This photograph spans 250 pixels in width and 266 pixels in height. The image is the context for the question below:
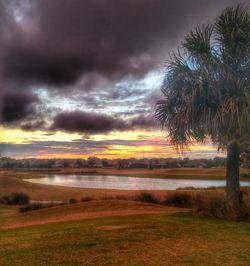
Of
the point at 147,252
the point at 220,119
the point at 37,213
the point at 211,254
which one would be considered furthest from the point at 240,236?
the point at 37,213

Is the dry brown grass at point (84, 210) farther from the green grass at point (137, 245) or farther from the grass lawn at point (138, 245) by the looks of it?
the green grass at point (137, 245)

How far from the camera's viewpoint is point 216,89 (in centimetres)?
1636

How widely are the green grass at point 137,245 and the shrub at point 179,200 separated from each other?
905 cm

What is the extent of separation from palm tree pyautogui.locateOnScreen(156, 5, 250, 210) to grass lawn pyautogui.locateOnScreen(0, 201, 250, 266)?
13.2ft

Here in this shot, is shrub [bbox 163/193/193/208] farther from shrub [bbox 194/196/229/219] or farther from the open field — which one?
the open field

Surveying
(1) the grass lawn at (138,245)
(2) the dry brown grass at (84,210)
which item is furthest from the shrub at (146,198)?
(1) the grass lawn at (138,245)

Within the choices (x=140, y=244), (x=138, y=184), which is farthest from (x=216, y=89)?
(x=138, y=184)

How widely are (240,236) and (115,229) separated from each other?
12.3ft

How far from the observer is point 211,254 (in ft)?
30.1

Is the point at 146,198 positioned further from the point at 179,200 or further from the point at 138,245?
the point at 138,245

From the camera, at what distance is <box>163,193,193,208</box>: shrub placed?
23062 millimetres

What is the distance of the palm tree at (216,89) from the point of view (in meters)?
16.3

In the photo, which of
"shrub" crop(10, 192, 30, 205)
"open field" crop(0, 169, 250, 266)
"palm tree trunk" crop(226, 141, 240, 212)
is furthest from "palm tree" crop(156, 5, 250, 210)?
"shrub" crop(10, 192, 30, 205)

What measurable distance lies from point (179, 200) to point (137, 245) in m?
14.1
